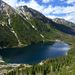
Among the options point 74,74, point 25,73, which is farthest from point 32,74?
point 74,74

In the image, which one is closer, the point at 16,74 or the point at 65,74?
the point at 65,74

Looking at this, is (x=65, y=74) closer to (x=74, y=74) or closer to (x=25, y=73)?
(x=74, y=74)

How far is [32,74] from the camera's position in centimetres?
19812

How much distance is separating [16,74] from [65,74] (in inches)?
2616

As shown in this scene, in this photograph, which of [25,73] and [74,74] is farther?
[25,73]

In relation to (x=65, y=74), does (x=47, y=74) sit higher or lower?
lower

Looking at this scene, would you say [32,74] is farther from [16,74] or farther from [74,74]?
[74,74]

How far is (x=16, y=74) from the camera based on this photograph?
200 m

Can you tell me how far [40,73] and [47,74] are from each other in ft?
23.3

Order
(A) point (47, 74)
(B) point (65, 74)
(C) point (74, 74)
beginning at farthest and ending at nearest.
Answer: (A) point (47, 74) < (B) point (65, 74) < (C) point (74, 74)

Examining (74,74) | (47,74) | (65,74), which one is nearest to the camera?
(74,74)

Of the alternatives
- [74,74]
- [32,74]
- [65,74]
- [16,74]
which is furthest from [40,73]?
[74,74]

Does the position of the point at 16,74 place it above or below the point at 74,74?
below

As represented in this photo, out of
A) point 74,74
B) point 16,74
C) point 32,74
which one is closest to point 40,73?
point 32,74
